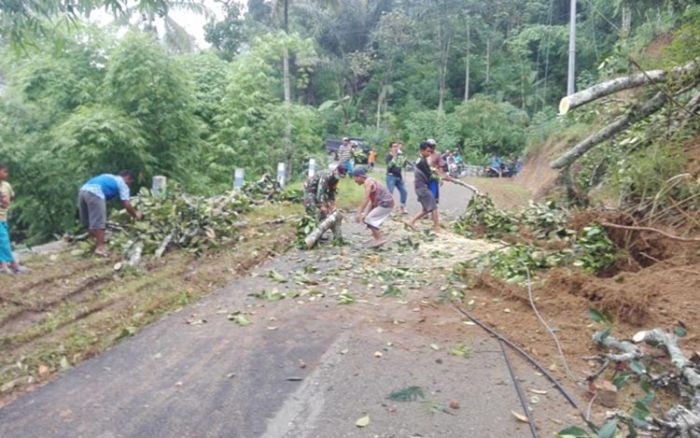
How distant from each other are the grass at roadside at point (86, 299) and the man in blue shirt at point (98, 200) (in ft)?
1.59

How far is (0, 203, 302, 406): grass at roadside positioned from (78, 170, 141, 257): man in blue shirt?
48 centimetres

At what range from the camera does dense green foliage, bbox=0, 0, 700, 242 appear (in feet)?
40.0

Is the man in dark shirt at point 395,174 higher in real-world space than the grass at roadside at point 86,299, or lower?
higher

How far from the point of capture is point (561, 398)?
13.5 feet

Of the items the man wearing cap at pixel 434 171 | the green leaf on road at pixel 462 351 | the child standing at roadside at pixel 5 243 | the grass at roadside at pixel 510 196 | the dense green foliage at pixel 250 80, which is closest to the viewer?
the green leaf on road at pixel 462 351

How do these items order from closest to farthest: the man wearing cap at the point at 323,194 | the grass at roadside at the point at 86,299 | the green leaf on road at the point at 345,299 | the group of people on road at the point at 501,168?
1. the grass at roadside at the point at 86,299
2. the green leaf on road at the point at 345,299
3. the man wearing cap at the point at 323,194
4. the group of people on road at the point at 501,168

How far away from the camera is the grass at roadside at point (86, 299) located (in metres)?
5.15

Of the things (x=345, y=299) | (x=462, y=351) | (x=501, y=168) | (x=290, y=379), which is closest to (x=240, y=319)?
(x=345, y=299)

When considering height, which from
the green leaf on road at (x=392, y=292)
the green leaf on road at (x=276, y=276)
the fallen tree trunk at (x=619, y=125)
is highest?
the fallen tree trunk at (x=619, y=125)

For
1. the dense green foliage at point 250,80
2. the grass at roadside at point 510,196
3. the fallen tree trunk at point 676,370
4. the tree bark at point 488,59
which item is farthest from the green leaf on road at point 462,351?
the tree bark at point 488,59

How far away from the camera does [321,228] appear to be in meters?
9.30

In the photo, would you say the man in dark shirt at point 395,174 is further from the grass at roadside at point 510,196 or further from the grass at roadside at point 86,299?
the grass at roadside at point 86,299

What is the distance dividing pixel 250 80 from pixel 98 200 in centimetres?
973

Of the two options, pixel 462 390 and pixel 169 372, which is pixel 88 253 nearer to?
pixel 169 372
